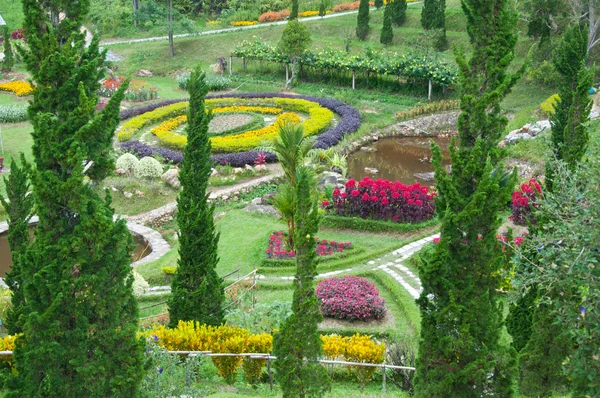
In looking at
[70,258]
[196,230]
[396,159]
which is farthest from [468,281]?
[396,159]

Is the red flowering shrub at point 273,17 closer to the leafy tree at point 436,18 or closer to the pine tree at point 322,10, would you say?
the pine tree at point 322,10

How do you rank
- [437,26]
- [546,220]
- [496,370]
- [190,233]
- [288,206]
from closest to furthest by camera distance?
[496,370]
[546,220]
[190,233]
[288,206]
[437,26]

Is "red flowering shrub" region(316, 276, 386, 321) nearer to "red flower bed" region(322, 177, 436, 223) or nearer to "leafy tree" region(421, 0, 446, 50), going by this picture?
"red flower bed" region(322, 177, 436, 223)

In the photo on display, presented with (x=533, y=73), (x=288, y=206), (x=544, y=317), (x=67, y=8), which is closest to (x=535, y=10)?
(x=533, y=73)

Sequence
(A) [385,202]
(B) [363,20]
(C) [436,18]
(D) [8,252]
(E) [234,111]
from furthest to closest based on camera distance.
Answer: (B) [363,20], (C) [436,18], (E) [234,111], (D) [8,252], (A) [385,202]

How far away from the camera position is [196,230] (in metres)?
12.0

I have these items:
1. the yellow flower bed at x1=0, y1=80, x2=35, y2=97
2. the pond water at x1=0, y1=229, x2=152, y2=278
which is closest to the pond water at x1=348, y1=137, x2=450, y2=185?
the pond water at x1=0, y1=229, x2=152, y2=278

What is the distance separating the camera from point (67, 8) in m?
8.77

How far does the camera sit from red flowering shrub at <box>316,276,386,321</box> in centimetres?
1373

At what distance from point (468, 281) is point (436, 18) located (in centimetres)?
2890

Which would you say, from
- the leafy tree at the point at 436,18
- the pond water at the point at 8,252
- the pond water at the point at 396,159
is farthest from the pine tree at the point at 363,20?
the pond water at the point at 8,252

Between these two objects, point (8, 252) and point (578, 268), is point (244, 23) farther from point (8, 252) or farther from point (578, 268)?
point (578, 268)

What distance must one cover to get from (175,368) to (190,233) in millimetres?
2795

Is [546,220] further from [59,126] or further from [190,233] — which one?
[59,126]
